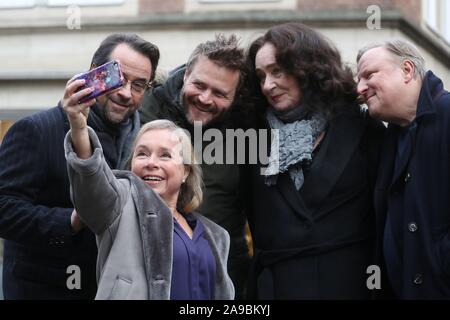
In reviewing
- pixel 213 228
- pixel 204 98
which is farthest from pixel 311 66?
pixel 213 228

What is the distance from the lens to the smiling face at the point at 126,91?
3736mm

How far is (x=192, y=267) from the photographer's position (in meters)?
3.25

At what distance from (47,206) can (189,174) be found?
607 mm

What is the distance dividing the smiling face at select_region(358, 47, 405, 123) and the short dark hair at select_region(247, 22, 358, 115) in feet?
0.72

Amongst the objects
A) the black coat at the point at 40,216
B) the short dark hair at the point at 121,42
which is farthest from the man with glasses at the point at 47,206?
the short dark hair at the point at 121,42

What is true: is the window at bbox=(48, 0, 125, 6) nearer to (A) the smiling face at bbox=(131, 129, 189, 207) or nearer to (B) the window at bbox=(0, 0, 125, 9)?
(B) the window at bbox=(0, 0, 125, 9)

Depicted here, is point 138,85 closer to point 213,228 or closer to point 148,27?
point 213,228

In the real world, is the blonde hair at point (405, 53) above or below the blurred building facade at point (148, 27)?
above

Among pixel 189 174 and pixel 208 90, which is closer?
pixel 189 174

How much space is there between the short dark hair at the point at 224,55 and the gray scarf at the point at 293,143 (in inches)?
12.1

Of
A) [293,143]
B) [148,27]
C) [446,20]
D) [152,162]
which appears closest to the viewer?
[152,162]

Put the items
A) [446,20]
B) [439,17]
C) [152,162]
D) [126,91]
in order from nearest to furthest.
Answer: [152,162]
[126,91]
[439,17]
[446,20]

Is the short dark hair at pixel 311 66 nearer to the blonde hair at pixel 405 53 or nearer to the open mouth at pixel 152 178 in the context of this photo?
the blonde hair at pixel 405 53
